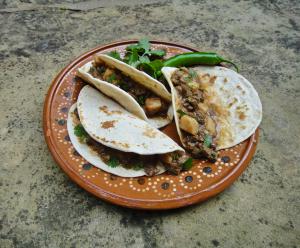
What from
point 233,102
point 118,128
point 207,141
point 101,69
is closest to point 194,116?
point 207,141

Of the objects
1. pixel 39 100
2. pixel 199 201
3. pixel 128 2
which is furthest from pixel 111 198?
pixel 128 2

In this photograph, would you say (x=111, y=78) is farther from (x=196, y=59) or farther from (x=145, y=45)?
(x=196, y=59)

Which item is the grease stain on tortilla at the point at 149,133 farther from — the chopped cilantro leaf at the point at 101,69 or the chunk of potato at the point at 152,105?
the chopped cilantro leaf at the point at 101,69

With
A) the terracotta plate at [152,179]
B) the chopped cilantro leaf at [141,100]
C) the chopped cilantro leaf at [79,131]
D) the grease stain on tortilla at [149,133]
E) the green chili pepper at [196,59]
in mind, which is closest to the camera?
the terracotta plate at [152,179]

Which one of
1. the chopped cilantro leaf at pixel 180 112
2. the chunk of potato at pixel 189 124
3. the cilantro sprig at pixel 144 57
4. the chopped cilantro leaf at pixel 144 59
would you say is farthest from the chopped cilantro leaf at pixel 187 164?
the chopped cilantro leaf at pixel 144 59

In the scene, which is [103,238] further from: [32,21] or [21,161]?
[32,21]
